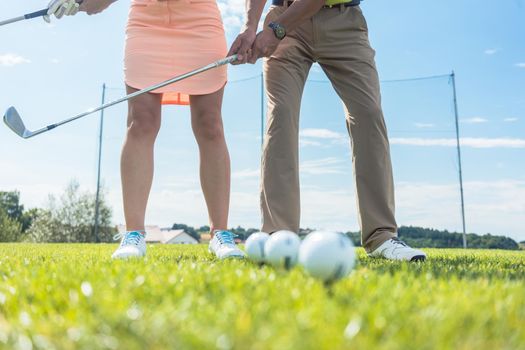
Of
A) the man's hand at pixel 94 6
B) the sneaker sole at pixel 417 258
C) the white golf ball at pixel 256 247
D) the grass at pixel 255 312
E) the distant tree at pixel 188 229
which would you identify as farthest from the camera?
the distant tree at pixel 188 229

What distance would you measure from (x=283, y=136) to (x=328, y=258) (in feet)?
4.90

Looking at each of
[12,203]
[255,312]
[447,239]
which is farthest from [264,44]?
[12,203]

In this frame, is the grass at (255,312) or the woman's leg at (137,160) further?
the woman's leg at (137,160)

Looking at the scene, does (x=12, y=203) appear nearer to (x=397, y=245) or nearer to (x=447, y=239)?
(x=447, y=239)

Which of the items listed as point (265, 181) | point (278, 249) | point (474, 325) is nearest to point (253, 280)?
point (278, 249)

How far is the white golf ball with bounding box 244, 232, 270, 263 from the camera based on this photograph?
2.07 meters

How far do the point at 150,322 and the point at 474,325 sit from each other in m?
0.61

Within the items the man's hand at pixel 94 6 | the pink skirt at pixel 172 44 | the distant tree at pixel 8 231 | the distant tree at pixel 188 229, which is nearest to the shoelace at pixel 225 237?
the pink skirt at pixel 172 44

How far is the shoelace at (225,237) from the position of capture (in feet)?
8.98

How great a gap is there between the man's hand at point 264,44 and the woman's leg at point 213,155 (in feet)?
0.99

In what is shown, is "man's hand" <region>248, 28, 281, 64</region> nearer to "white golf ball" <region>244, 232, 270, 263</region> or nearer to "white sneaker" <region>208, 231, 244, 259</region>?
"white sneaker" <region>208, 231, 244, 259</region>

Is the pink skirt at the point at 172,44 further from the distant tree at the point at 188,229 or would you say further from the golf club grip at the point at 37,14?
the distant tree at the point at 188,229

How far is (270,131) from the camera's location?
9.57 ft

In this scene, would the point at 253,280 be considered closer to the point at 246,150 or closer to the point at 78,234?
the point at 246,150
